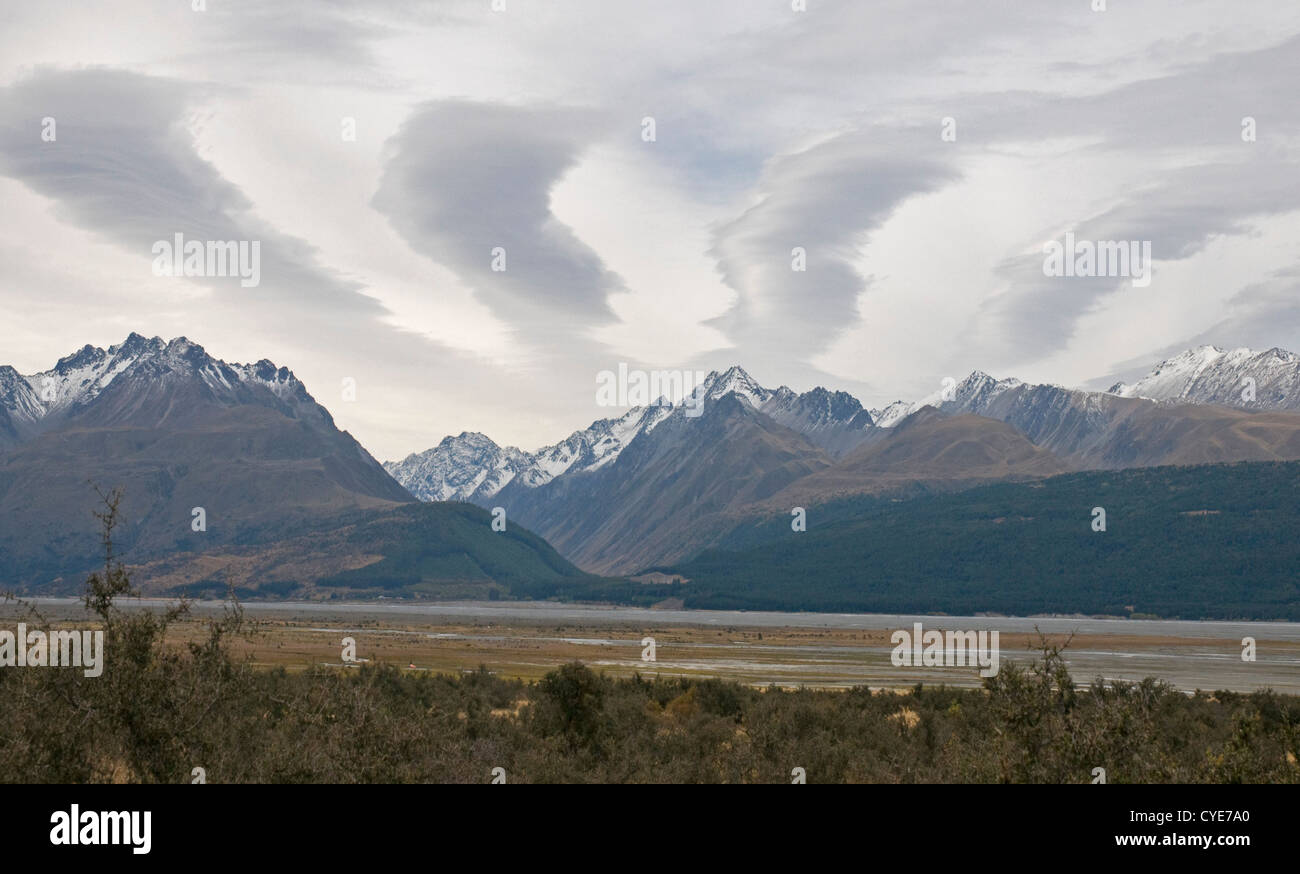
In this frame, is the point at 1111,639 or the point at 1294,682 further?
the point at 1111,639

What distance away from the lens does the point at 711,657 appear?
11394 centimetres

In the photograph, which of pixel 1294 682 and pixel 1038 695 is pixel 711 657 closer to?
pixel 1294 682
